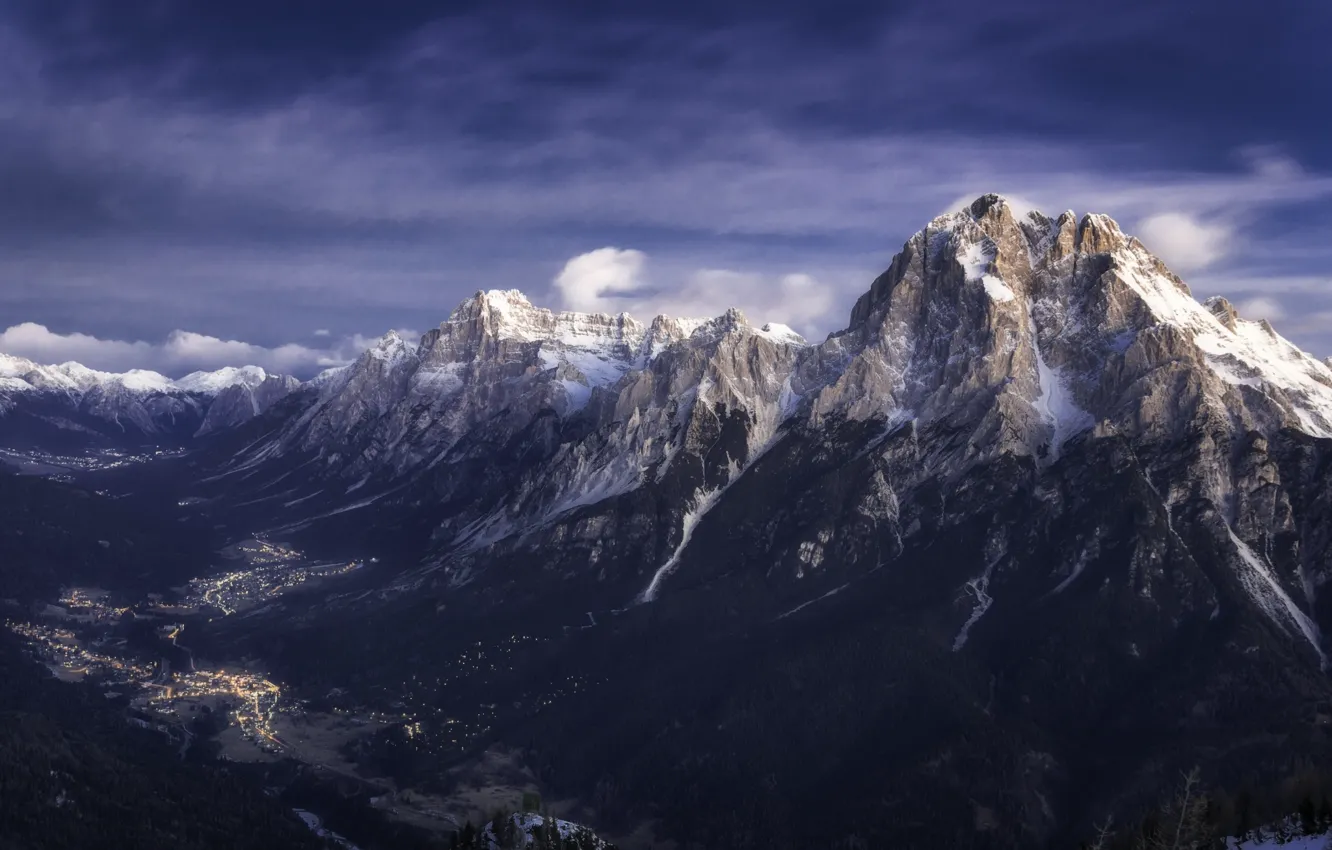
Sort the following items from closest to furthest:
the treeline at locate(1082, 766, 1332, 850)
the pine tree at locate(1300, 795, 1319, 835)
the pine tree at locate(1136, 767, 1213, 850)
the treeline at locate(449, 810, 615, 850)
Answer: the pine tree at locate(1136, 767, 1213, 850), the treeline at locate(1082, 766, 1332, 850), the pine tree at locate(1300, 795, 1319, 835), the treeline at locate(449, 810, 615, 850)

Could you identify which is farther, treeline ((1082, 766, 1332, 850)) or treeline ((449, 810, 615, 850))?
treeline ((449, 810, 615, 850))

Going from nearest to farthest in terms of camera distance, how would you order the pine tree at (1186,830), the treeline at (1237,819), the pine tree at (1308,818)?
the pine tree at (1186,830), the treeline at (1237,819), the pine tree at (1308,818)

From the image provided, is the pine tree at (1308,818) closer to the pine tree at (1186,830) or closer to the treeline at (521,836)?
the pine tree at (1186,830)

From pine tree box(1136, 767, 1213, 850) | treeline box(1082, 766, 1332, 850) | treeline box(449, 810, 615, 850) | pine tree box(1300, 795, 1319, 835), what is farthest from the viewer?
treeline box(449, 810, 615, 850)

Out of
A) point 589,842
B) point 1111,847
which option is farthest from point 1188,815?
point 589,842

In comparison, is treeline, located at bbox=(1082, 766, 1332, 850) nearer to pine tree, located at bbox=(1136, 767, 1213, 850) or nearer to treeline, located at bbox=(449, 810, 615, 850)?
pine tree, located at bbox=(1136, 767, 1213, 850)

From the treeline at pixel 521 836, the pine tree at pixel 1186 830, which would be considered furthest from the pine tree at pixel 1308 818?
the treeline at pixel 521 836

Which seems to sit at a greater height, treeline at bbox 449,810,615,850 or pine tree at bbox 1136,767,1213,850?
pine tree at bbox 1136,767,1213,850

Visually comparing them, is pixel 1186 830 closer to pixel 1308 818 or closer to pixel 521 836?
pixel 1308 818

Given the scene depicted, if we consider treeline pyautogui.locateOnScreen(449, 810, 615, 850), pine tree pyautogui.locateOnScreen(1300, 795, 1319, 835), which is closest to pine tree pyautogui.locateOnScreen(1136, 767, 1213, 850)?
pine tree pyautogui.locateOnScreen(1300, 795, 1319, 835)

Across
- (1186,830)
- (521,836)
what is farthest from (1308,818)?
(521,836)

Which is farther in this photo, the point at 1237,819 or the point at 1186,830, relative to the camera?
the point at 1237,819

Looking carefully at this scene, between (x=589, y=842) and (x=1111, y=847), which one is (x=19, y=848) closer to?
(x=589, y=842)
